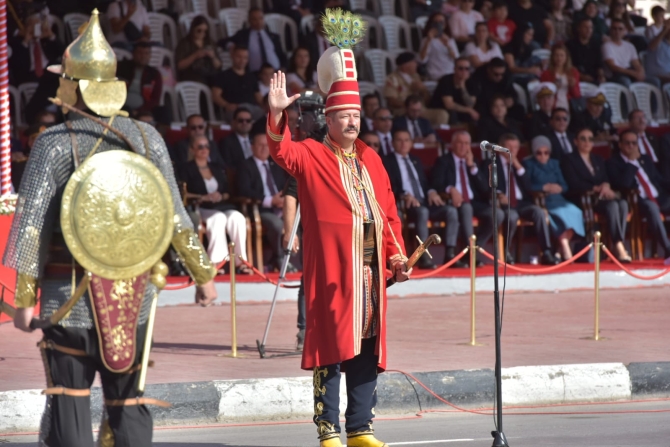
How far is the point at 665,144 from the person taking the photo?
55.9 ft

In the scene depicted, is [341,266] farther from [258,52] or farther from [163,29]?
[163,29]

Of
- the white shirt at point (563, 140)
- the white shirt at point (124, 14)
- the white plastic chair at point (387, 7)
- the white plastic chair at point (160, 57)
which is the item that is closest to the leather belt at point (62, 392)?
the white shirt at point (124, 14)

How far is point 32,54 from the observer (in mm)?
15039

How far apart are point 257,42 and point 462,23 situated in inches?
141

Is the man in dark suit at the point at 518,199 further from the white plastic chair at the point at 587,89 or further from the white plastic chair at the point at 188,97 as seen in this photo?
the white plastic chair at the point at 188,97

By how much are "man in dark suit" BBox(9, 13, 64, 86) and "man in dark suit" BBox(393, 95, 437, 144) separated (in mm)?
4373

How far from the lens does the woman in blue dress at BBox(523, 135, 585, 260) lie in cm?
1541

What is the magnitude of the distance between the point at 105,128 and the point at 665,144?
1313 cm

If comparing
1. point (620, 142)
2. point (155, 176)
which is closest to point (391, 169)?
point (620, 142)

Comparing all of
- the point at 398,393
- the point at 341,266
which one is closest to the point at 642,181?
the point at 398,393

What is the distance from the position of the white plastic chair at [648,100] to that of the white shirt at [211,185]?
7821 mm

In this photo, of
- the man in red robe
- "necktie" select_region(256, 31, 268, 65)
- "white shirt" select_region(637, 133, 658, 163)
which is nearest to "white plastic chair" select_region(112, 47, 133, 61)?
"necktie" select_region(256, 31, 268, 65)

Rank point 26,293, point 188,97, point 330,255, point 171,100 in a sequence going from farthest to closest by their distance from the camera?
point 188,97 → point 171,100 → point 330,255 → point 26,293

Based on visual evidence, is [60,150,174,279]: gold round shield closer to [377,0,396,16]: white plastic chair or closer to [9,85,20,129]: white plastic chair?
[9,85,20,129]: white plastic chair
